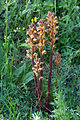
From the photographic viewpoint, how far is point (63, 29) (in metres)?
3.09

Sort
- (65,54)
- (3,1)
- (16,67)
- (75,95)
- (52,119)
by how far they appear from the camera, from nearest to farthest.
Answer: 1. (52,119)
2. (75,95)
3. (16,67)
4. (65,54)
5. (3,1)

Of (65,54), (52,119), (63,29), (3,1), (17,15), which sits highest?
(3,1)

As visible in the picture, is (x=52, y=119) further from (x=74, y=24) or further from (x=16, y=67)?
(x=74, y=24)

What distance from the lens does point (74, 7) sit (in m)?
3.21

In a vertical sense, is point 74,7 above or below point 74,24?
above

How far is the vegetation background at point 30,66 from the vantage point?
7.54 feet

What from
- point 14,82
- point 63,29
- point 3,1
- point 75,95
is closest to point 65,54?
point 63,29

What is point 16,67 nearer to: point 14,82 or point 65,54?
point 14,82

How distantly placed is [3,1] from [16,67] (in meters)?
1.35

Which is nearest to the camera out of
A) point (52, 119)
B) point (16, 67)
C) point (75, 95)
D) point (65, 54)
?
point (52, 119)

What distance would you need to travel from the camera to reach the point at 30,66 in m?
2.70

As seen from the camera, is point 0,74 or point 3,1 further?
point 3,1

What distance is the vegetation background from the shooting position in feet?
7.54

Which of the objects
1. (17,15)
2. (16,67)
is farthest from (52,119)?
(17,15)
